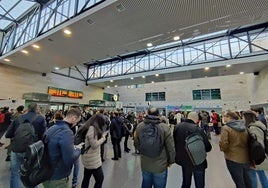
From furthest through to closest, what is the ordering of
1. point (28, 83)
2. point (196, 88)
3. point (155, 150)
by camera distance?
point (196, 88), point (28, 83), point (155, 150)

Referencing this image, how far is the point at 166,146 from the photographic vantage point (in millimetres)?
1915

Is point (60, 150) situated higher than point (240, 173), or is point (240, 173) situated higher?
point (60, 150)

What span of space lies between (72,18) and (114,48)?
2.61m

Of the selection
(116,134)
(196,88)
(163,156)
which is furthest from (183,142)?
(196,88)

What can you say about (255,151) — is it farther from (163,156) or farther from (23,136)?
(23,136)

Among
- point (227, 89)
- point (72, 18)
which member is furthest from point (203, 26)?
point (227, 89)

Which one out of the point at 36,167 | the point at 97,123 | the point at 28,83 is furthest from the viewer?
the point at 28,83

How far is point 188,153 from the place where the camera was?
6.78 feet

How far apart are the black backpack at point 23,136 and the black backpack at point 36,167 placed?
3.25 feet

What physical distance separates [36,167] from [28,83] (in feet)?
43.0

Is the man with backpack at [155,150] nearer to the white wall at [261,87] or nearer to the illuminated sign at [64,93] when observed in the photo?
the white wall at [261,87]

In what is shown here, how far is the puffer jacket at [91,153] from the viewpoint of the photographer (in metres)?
2.10

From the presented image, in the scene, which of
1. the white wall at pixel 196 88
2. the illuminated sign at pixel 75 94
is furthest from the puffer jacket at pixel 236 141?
the white wall at pixel 196 88

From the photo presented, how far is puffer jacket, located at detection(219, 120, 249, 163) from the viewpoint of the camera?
2182 millimetres
